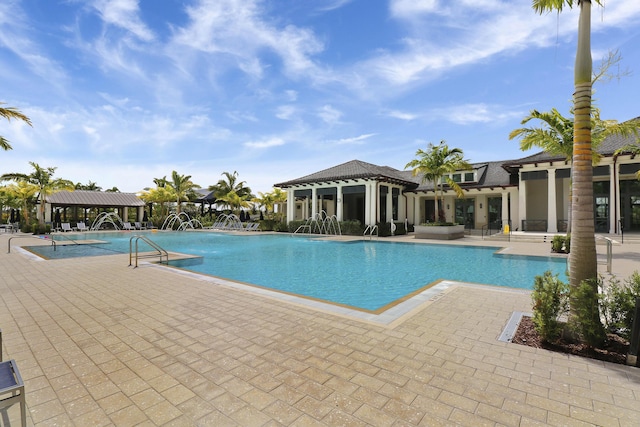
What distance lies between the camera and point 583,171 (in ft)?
13.0

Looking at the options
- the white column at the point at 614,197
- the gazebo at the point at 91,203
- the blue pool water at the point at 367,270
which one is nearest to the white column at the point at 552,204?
the white column at the point at 614,197

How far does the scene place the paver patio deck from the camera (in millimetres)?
2465

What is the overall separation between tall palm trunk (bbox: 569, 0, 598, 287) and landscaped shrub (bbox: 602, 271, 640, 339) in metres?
0.31

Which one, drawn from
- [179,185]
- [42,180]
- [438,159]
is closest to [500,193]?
[438,159]

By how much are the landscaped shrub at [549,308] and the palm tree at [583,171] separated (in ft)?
0.70

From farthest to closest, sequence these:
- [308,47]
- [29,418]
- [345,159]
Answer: [345,159] → [308,47] → [29,418]

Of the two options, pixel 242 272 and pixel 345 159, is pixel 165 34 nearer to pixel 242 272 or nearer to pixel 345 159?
pixel 242 272

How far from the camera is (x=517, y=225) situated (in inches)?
907

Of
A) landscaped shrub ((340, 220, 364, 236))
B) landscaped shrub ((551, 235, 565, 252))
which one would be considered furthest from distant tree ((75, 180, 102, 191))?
landscaped shrub ((551, 235, 565, 252))

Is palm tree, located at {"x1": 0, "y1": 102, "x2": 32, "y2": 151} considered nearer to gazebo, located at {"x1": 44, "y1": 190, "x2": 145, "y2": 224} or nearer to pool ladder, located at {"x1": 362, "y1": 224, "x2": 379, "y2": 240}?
pool ladder, located at {"x1": 362, "y1": 224, "x2": 379, "y2": 240}

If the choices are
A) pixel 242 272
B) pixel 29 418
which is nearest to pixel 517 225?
pixel 242 272

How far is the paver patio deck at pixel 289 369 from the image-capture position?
246cm

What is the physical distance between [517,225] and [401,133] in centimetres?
1143

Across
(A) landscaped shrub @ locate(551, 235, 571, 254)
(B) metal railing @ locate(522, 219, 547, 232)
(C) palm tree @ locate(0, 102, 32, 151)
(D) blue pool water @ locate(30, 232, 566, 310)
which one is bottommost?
(D) blue pool water @ locate(30, 232, 566, 310)
